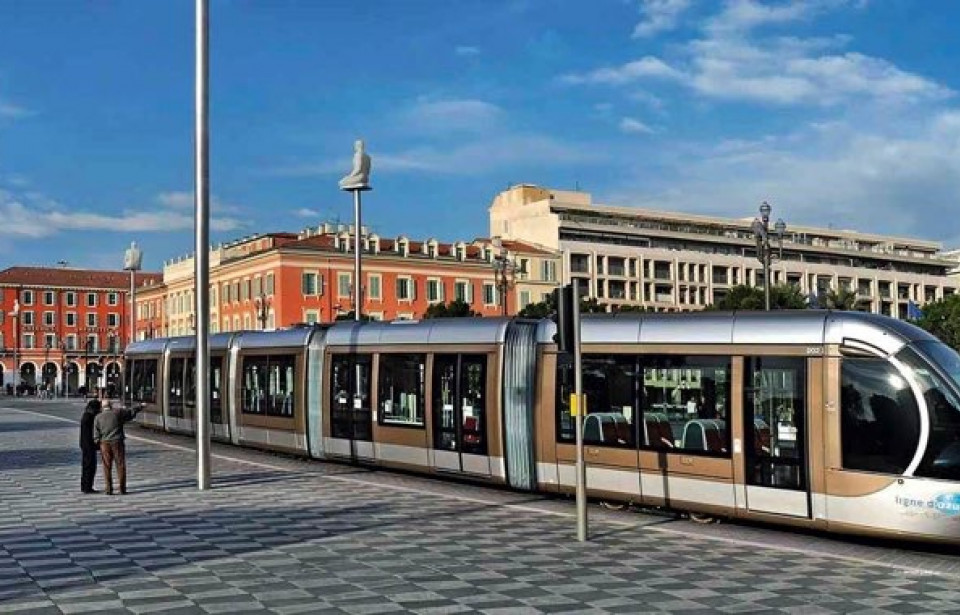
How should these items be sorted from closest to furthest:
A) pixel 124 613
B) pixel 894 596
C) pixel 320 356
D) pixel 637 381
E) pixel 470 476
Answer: pixel 124 613 < pixel 894 596 < pixel 637 381 < pixel 470 476 < pixel 320 356

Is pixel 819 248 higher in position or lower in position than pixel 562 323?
higher

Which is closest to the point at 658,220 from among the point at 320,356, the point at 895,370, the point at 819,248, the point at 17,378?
the point at 819,248

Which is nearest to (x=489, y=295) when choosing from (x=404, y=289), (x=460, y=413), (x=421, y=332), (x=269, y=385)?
(x=404, y=289)

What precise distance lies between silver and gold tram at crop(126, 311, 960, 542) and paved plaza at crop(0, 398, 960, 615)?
0.53 m

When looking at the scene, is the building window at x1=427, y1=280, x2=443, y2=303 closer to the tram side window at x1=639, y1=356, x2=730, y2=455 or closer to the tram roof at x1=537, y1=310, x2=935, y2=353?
the tram roof at x1=537, y1=310, x2=935, y2=353

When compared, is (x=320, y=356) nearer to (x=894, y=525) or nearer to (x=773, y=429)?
(x=773, y=429)

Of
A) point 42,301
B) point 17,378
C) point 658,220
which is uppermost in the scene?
point 658,220

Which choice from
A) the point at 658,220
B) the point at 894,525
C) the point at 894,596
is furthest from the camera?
the point at 658,220

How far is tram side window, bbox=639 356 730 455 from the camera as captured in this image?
42.8 feet

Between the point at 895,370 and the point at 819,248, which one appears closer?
the point at 895,370

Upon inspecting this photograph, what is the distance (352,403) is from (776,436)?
9532 mm

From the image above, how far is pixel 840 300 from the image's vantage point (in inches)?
2633

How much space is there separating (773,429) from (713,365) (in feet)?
3.77

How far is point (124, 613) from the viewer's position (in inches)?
315
